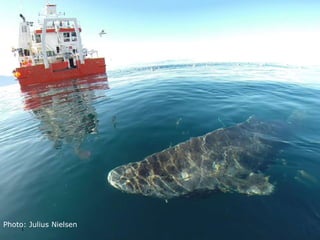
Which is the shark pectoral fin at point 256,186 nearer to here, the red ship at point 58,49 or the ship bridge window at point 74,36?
the red ship at point 58,49

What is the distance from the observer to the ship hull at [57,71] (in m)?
39.5

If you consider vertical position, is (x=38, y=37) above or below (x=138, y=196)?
above

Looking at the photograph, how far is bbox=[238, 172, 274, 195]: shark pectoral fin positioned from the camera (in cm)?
609

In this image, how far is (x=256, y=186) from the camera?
6266mm

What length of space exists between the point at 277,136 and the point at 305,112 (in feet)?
15.8

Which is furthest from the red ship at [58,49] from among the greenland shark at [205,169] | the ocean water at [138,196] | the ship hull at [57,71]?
the greenland shark at [205,169]

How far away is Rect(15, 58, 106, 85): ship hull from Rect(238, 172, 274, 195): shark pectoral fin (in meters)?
43.7

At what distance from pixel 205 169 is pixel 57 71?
43148 mm

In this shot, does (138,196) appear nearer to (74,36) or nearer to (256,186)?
(256,186)

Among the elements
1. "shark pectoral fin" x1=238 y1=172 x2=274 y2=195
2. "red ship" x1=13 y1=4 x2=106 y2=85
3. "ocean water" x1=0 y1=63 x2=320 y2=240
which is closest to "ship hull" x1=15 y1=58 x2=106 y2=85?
"red ship" x1=13 y1=4 x2=106 y2=85

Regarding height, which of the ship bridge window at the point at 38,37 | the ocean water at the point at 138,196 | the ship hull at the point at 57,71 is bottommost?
the ocean water at the point at 138,196

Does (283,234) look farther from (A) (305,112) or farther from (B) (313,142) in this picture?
(A) (305,112)

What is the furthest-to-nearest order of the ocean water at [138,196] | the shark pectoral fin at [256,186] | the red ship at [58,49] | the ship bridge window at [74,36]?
1. the ship bridge window at [74,36]
2. the red ship at [58,49]
3. the shark pectoral fin at [256,186]
4. the ocean water at [138,196]

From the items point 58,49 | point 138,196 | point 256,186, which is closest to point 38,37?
point 58,49
